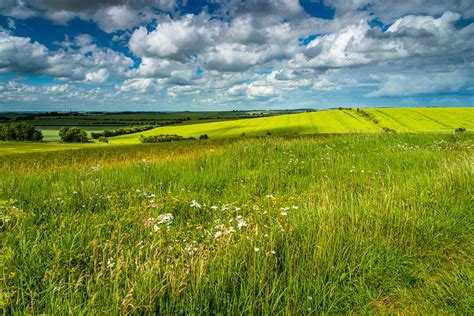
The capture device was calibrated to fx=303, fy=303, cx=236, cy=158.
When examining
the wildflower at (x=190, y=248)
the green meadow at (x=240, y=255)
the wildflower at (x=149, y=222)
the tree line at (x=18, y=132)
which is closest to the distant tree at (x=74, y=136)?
the tree line at (x=18, y=132)

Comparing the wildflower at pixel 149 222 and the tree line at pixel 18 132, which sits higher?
the wildflower at pixel 149 222

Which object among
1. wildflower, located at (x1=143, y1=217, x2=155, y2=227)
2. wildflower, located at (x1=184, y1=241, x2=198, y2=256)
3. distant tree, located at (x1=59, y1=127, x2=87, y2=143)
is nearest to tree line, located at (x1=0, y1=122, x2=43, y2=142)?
distant tree, located at (x1=59, y1=127, x2=87, y2=143)

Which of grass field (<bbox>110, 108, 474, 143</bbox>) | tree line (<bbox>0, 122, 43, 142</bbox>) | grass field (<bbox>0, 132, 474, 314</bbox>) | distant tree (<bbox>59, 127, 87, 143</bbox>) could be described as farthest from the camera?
tree line (<bbox>0, 122, 43, 142</bbox>)

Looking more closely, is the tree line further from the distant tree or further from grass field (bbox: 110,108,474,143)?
grass field (bbox: 110,108,474,143)

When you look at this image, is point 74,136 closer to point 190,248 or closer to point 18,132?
point 18,132

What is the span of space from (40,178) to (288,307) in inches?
332

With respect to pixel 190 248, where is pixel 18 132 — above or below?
below

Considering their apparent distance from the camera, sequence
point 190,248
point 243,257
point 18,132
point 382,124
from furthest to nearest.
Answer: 1. point 18,132
2. point 382,124
3. point 190,248
4. point 243,257

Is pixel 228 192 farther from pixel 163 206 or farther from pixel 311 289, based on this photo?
pixel 311 289

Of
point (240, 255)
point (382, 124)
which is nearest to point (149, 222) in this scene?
point (240, 255)

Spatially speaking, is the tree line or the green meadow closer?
the green meadow

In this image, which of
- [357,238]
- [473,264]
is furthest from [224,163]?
[473,264]

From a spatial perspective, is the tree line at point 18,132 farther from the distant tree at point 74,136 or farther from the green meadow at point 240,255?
the green meadow at point 240,255

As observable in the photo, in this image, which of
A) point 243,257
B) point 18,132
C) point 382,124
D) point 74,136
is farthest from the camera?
point 18,132
